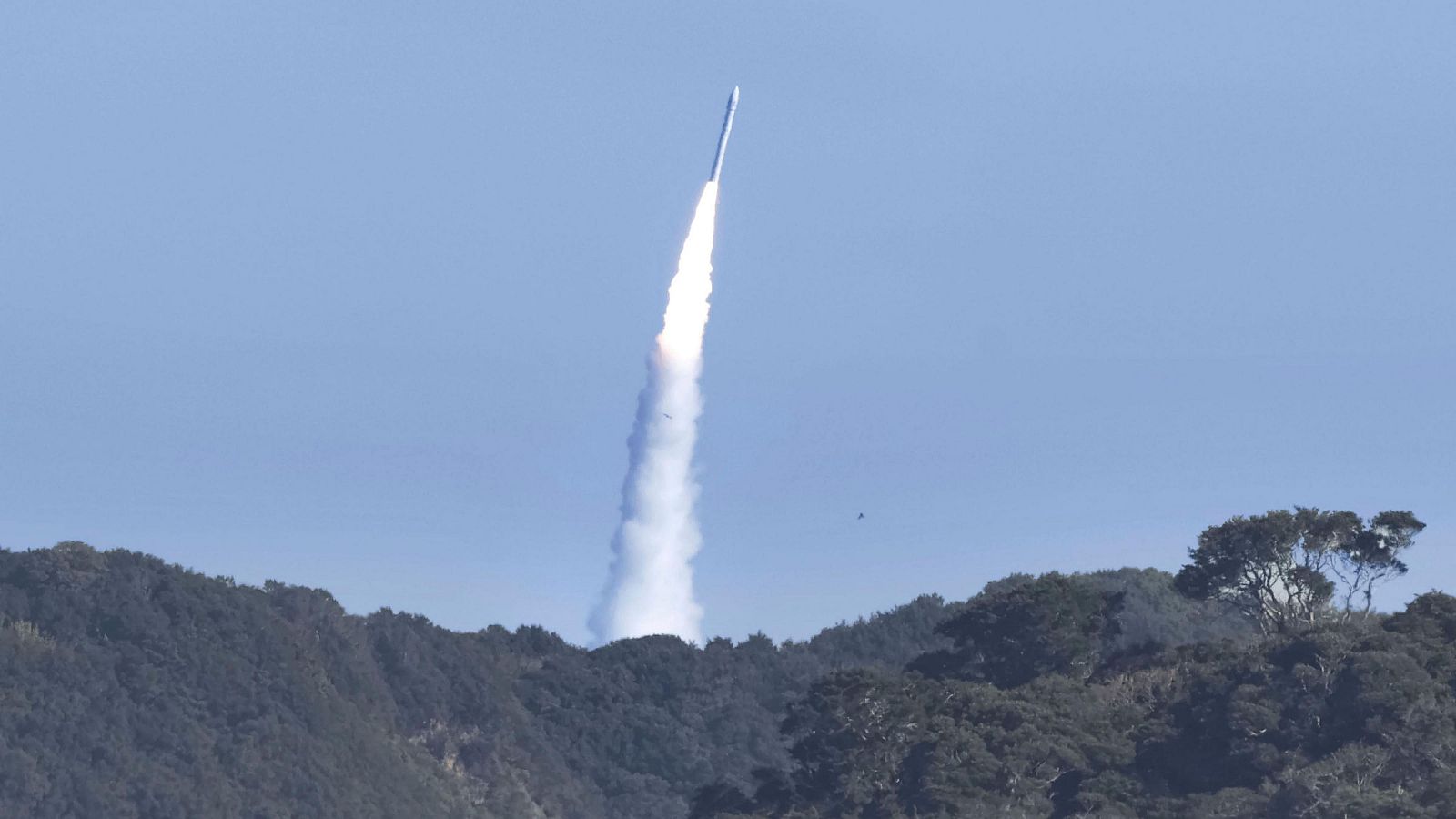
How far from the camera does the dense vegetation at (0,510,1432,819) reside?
263 feet

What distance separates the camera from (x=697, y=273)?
371ft

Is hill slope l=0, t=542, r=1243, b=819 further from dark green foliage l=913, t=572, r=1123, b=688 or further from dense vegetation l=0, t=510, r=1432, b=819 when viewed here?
dark green foliage l=913, t=572, r=1123, b=688

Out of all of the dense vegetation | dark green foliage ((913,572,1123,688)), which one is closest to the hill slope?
the dense vegetation

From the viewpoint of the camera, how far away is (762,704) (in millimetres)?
143375

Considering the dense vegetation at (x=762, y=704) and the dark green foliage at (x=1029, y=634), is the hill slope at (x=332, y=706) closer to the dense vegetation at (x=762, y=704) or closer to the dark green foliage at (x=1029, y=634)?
the dense vegetation at (x=762, y=704)

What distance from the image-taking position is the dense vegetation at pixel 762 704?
8031 centimetres

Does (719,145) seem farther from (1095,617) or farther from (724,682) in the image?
(724,682)

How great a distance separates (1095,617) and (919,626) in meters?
64.5

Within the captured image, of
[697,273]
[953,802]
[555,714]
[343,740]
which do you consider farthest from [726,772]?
[953,802]

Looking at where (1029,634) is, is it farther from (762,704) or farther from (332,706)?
(762,704)

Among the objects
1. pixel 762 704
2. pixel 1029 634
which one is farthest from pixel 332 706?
pixel 1029 634

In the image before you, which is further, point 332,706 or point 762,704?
point 762,704

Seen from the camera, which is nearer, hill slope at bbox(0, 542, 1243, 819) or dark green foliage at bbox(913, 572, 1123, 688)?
dark green foliage at bbox(913, 572, 1123, 688)

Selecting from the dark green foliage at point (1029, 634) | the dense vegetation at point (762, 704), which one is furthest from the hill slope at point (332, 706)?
the dark green foliage at point (1029, 634)
